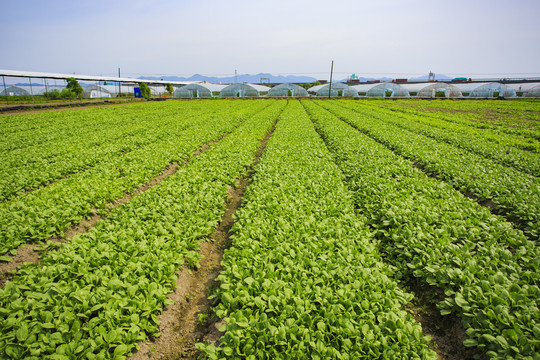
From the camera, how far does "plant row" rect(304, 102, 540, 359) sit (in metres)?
3.17

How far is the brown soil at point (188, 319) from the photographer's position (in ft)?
11.6

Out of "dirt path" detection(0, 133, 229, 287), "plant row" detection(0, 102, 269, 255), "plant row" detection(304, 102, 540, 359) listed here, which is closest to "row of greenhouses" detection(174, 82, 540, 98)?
"plant row" detection(0, 102, 269, 255)

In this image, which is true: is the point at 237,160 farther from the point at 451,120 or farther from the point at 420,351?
the point at 451,120

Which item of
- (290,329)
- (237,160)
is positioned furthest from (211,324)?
(237,160)

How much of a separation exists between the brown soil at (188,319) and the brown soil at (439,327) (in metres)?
3.06

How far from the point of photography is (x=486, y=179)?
7957mm

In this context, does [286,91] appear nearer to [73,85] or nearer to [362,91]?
[362,91]

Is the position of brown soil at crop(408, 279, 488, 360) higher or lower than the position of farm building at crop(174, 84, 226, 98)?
lower

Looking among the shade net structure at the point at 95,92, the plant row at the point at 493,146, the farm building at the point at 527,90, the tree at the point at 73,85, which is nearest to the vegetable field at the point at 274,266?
the plant row at the point at 493,146

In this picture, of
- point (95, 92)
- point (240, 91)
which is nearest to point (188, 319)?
point (240, 91)

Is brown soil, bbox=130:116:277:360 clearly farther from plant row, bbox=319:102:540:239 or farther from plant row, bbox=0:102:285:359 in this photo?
plant row, bbox=319:102:540:239

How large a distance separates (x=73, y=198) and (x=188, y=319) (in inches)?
196

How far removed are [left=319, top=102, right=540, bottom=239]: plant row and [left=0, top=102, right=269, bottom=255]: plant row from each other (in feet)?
33.5

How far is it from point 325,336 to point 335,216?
2.97 m
